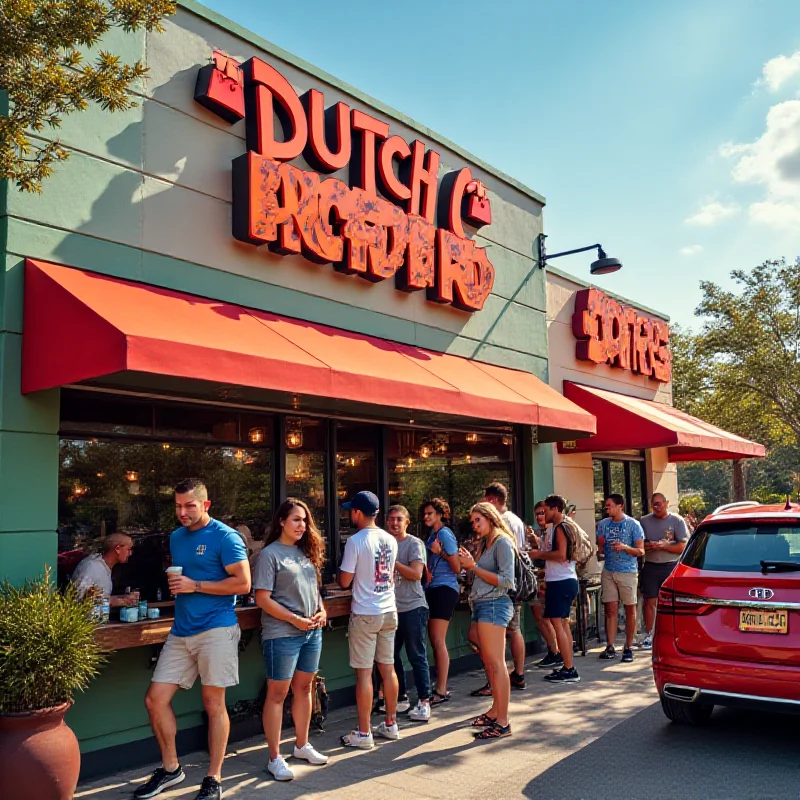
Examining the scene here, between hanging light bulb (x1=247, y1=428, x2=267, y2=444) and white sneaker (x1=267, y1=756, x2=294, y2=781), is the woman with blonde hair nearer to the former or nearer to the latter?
white sneaker (x1=267, y1=756, x2=294, y2=781)

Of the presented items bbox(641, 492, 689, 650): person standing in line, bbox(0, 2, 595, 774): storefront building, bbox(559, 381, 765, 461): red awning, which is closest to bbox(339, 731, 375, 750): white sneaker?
bbox(0, 2, 595, 774): storefront building

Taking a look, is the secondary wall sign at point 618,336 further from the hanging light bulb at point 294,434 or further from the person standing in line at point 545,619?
the hanging light bulb at point 294,434

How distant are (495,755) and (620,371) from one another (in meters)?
9.66

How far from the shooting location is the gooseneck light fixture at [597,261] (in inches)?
456

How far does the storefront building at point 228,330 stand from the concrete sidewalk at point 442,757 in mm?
576

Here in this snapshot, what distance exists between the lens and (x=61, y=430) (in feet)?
20.6

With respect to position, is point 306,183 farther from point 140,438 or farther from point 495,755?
point 495,755

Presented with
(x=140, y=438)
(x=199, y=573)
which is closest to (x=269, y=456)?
(x=140, y=438)

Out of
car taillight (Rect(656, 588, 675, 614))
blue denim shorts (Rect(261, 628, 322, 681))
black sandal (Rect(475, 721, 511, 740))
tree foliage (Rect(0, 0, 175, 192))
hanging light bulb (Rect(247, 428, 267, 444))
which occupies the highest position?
tree foliage (Rect(0, 0, 175, 192))

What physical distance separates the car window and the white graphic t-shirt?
2384 millimetres

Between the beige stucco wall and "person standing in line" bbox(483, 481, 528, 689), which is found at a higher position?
the beige stucco wall

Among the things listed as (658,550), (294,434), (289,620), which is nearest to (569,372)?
(658,550)

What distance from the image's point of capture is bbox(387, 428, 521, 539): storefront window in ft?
30.9

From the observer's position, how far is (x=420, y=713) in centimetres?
722
